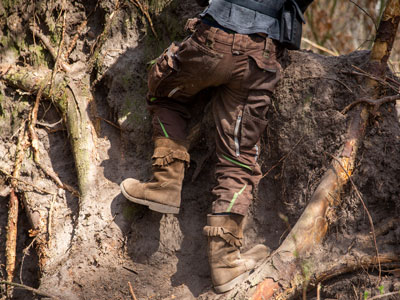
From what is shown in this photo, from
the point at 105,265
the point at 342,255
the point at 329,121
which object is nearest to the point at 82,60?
the point at 105,265

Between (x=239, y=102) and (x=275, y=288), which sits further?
(x=239, y=102)

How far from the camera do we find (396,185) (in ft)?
8.29

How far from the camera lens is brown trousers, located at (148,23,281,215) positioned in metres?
2.60

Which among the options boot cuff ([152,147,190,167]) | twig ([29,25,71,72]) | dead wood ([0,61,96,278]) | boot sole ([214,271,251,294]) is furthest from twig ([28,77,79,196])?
boot sole ([214,271,251,294])

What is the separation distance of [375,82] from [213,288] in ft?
5.48

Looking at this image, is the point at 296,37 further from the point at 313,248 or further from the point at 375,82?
the point at 313,248

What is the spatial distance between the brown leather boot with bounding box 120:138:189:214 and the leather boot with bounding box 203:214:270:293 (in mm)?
323

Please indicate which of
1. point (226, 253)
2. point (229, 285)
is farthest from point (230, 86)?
point (229, 285)

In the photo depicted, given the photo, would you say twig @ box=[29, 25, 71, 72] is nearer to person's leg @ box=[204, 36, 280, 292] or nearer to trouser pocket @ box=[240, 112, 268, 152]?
person's leg @ box=[204, 36, 280, 292]

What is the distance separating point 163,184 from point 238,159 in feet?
1.75

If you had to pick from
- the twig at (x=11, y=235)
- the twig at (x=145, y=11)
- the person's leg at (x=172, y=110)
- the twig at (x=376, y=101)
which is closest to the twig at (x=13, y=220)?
the twig at (x=11, y=235)

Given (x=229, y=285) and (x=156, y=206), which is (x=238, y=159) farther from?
(x=229, y=285)

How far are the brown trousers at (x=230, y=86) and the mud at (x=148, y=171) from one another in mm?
241

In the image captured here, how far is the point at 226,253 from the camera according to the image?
8.65 feet
